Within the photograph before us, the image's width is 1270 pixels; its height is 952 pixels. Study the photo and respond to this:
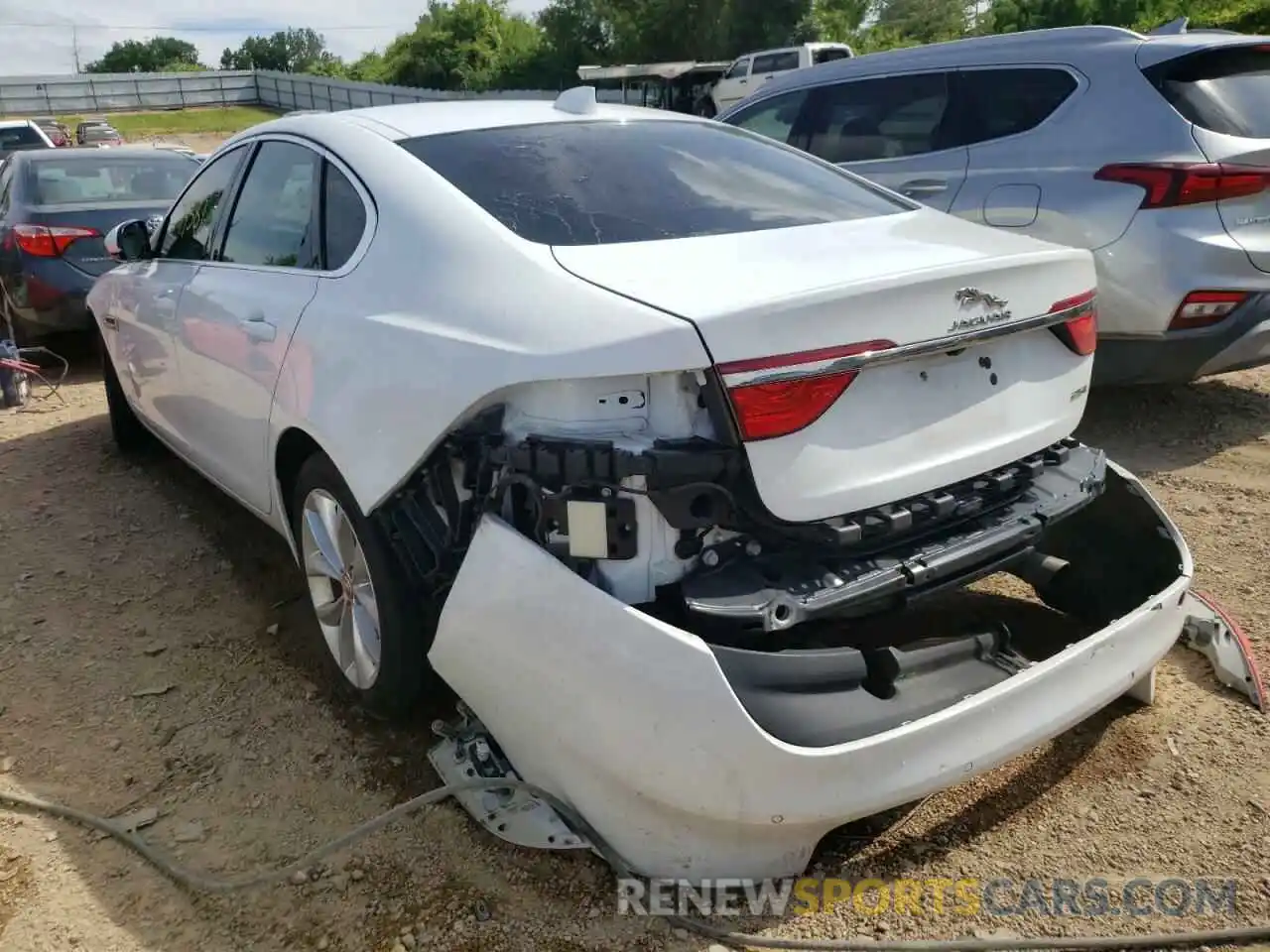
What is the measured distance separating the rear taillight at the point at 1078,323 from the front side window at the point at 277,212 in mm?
2021

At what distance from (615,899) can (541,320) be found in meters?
1.26

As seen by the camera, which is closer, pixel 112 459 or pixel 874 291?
pixel 874 291

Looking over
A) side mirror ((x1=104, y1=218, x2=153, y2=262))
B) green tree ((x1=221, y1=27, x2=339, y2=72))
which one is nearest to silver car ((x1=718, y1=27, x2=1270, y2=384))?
side mirror ((x1=104, y1=218, x2=153, y2=262))

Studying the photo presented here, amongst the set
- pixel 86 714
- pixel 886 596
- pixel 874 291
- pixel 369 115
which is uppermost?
pixel 369 115

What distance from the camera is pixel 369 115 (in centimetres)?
321

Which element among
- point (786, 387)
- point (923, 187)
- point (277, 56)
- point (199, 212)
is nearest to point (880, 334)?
point (786, 387)

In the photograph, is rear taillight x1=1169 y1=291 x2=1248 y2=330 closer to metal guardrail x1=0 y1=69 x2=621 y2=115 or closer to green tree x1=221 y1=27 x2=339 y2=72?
metal guardrail x1=0 y1=69 x2=621 y2=115

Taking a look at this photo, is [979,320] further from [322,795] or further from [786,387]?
[322,795]

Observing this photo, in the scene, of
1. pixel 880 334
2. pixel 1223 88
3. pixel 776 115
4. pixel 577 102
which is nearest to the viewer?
pixel 880 334

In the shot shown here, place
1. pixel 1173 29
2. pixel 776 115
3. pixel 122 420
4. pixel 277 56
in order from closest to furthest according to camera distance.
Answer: pixel 122 420
pixel 1173 29
pixel 776 115
pixel 277 56

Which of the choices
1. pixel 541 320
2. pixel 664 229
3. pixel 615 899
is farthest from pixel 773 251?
pixel 615 899

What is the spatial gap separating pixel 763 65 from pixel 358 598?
2362 cm

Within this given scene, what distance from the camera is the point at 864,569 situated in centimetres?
213

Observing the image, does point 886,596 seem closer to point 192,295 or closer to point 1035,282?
point 1035,282
